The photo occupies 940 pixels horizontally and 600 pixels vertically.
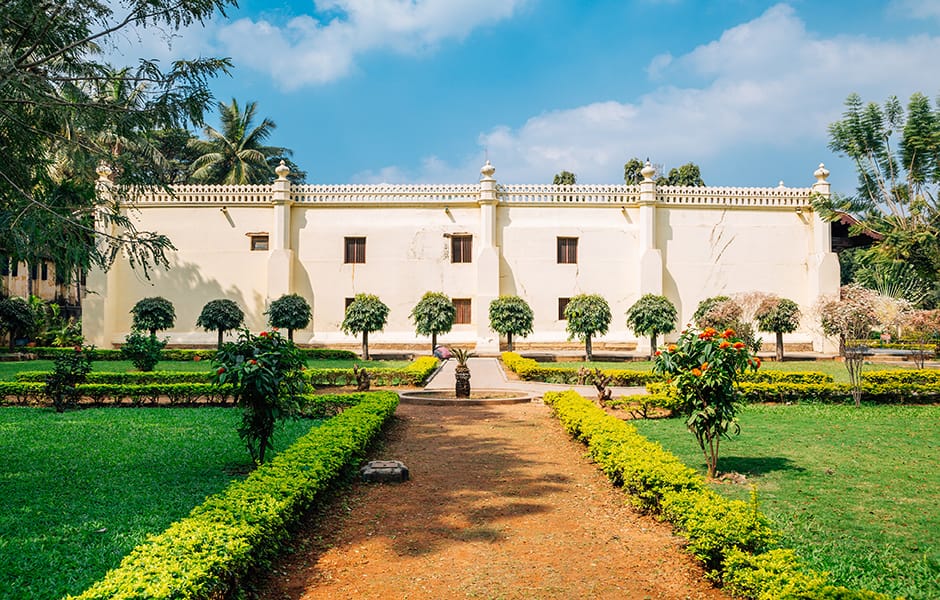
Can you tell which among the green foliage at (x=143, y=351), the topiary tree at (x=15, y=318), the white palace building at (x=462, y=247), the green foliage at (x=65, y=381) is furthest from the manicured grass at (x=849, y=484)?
the topiary tree at (x=15, y=318)

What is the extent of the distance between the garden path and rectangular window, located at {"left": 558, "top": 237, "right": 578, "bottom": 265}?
16.9m

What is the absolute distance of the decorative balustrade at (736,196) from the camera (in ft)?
78.4

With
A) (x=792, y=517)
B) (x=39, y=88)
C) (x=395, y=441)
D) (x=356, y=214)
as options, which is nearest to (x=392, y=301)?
(x=356, y=214)

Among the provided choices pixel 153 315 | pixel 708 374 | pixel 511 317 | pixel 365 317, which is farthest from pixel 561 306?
pixel 708 374

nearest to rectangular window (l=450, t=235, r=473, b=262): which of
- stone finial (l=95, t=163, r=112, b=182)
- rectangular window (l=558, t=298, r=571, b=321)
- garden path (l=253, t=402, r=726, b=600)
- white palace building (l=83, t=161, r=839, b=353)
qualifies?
white palace building (l=83, t=161, r=839, b=353)

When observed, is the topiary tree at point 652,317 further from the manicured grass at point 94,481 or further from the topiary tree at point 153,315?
the topiary tree at point 153,315

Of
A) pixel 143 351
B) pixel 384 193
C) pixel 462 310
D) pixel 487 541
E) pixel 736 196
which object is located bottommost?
pixel 487 541

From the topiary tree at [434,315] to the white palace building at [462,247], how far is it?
9.42ft

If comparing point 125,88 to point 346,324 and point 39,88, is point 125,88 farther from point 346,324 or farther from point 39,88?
point 346,324

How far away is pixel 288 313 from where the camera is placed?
2086cm

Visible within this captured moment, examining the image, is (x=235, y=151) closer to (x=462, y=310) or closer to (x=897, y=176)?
(x=462, y=310)

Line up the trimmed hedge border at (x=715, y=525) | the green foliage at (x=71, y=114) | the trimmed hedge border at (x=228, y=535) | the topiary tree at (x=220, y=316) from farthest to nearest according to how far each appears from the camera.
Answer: the topiary tree at (x=220, y=316) → the green foliage at (x=71, y=114) → the trimmed hedge border at (x=715, y=525) → the trimmed hedge border at (x=228, y=535)

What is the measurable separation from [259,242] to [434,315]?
8.10 metres

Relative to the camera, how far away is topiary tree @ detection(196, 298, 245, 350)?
21.0 m
